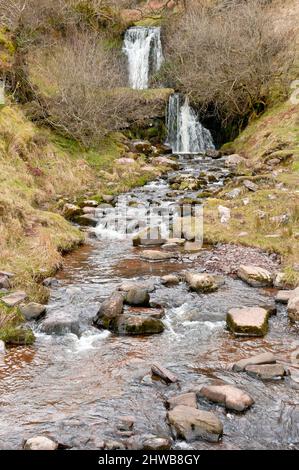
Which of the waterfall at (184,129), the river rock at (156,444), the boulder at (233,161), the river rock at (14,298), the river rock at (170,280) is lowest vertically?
the river rock at (156,444)

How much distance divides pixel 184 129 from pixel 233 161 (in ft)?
17.0

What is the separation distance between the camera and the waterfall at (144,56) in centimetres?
2881

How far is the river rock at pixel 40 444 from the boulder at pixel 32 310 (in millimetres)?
3212

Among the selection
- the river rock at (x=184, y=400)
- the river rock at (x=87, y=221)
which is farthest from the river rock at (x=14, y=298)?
the river rock at (x=87, y=221)

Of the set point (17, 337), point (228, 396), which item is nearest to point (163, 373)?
point (228, 396)

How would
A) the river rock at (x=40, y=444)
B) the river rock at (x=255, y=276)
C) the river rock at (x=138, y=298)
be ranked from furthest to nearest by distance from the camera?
1. the river rock at (x=255, y=276)
2. the river rock at (x=138, y=298)
3. the river rock at (x=40, y=444)

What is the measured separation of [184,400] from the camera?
5656 mm

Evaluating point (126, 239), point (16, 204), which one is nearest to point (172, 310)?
point (126, 239)

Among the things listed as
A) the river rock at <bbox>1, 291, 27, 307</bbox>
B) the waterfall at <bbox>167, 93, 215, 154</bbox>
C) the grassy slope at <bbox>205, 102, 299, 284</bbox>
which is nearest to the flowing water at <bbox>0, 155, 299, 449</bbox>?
the river rock at <bbox>1, 291, 27, 307</bbox>

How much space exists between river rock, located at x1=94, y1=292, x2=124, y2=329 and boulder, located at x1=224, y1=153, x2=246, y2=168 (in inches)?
551

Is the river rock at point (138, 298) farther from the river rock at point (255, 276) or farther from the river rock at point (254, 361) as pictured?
the river rock at point (254, 361)

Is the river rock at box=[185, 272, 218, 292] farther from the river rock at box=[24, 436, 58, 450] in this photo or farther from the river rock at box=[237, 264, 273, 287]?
the river rock at box=[24, 436, 58, 450]

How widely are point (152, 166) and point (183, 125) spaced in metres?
5.69

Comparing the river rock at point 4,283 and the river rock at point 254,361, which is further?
the river rock at point 4,283
